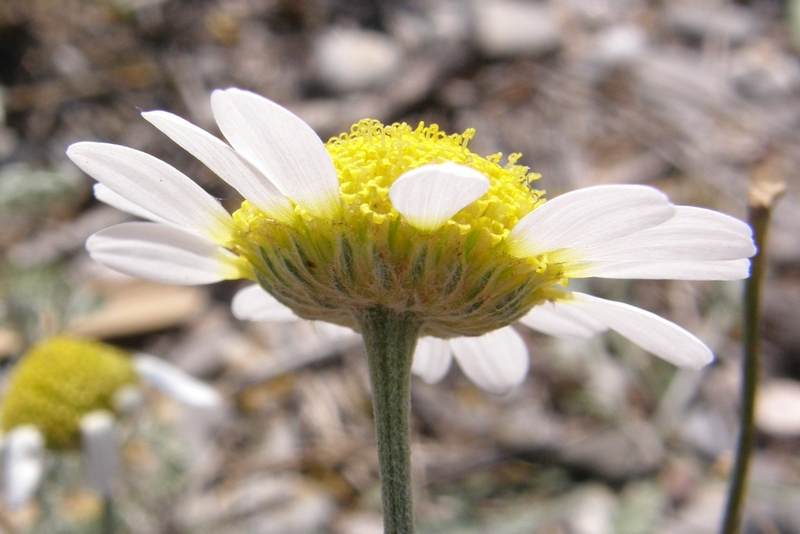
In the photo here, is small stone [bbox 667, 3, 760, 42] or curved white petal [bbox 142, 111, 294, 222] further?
small stone [bbox 667, 3, 760, 42]

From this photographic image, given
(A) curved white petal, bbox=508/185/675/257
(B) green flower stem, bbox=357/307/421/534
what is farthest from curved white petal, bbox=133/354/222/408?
(A) curved white petal, bbox=508/185/675/257

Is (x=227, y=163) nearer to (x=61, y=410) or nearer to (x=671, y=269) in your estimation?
(x=671, y=269)

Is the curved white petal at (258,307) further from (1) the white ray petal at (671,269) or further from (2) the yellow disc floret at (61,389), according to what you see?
(2) the yellow disc floret at (61,389)

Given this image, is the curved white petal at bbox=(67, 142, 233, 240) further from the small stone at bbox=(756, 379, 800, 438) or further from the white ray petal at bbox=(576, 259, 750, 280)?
the small stone at bbox=(756, 379, 800, 438)

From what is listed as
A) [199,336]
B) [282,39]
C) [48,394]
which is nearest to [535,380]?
[199,336]

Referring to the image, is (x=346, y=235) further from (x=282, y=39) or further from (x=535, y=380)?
(x=282, y=39)

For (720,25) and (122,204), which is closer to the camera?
(122,204)
